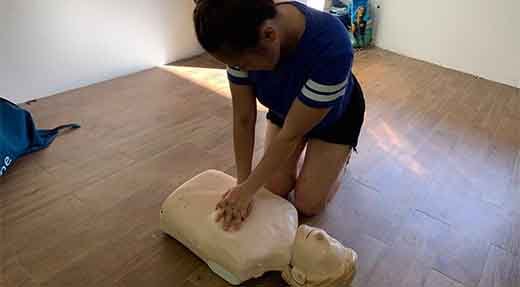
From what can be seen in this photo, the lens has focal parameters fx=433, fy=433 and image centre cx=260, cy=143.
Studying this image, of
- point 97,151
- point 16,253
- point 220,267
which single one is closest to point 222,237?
point 220,267

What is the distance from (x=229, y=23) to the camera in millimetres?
755

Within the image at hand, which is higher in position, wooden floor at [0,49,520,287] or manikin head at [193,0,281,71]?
manikin head at [193,0,281,71]

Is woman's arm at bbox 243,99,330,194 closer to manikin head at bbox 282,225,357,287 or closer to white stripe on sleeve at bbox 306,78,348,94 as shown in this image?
white stripe on sleeve at bbox 306,78,348,94

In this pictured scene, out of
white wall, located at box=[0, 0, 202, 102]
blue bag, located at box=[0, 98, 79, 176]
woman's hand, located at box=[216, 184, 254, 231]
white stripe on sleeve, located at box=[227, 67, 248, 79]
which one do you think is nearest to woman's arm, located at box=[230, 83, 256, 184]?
white stripe on sleeve, located at box=[227, 67, 248, 79]

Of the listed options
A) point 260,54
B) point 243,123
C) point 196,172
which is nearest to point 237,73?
point 243,123

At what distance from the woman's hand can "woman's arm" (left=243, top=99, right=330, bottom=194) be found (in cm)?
2

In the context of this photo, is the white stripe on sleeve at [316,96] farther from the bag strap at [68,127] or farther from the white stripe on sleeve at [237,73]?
the bag strap at [68,127]

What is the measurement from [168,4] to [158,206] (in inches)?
56.1

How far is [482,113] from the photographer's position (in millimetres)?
2209

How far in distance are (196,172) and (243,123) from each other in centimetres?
44

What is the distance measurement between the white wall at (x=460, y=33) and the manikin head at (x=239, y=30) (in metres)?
2.27

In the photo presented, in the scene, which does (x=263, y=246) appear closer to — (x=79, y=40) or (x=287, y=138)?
(x=287, y=138)

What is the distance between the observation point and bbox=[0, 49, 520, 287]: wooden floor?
118 centimetres

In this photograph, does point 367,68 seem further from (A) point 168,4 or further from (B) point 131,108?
(B) point 131,108
